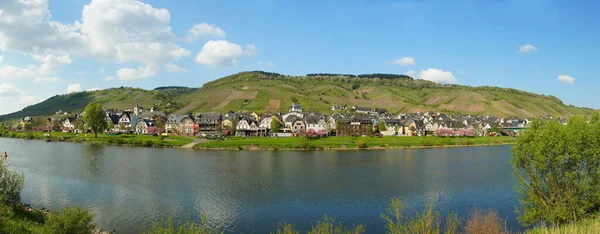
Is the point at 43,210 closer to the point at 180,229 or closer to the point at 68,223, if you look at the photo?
the point at 68,223

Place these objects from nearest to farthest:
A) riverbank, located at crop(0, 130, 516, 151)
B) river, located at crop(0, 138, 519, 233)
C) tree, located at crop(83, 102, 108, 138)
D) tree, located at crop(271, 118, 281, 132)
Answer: river, located at crop(0, 138, 519, 233)
riverbank, located at crop(0, 130, 516, 151)
tree, located at crop(83, 102, 108, 138)
tree, located at crop(271, 118, 281, 132)

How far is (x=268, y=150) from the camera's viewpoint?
230 ft

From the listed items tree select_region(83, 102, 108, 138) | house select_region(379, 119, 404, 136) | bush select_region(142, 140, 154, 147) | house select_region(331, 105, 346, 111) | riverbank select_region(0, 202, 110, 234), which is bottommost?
riverbank select_region(0, 202, 110, 234)

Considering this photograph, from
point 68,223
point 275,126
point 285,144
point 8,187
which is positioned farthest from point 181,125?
point 68,223

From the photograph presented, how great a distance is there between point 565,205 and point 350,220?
1259 centimetres

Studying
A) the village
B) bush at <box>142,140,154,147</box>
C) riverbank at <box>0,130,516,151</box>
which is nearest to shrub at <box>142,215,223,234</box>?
riverbank at <box>0,130,516,151</box>

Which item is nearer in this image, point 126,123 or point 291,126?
point 291,126

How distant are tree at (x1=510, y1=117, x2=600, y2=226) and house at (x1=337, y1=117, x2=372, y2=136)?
8042cm

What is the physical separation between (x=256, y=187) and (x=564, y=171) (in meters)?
25.1

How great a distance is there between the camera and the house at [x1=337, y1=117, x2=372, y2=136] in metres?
102

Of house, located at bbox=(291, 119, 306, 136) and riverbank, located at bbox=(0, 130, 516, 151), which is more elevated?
house, located at bbox=(291, 119, 306, 136)

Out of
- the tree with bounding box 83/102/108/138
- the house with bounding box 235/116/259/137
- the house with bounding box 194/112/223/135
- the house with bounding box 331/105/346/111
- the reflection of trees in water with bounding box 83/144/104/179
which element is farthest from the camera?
the house with bounding box 331/105/346/111

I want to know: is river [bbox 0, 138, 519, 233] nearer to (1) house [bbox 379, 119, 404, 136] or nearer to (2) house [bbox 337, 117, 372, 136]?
(2) house [bbox 337, 117, 372, 136]

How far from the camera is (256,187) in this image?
36.6 meters
